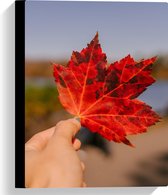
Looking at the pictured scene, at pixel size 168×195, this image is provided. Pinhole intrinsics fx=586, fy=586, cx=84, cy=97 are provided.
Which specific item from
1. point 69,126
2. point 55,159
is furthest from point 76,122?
point 55,159

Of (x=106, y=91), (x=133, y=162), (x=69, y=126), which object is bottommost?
(x=133, y=162)

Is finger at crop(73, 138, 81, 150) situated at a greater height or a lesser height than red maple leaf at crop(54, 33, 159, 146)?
lesser

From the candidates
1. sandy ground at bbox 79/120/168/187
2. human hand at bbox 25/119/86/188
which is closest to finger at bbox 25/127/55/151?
human hand at bbox 25/119/86/188

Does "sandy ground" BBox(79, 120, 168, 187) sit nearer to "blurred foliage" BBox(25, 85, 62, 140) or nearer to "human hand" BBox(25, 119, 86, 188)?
"human hand" BBox(25, 119, 86, 188)

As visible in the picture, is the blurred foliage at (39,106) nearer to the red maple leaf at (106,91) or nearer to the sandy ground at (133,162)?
the red maple leaf at (106,91)

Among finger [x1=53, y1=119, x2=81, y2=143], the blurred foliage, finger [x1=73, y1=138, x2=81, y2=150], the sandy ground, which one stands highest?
the blurred foliage

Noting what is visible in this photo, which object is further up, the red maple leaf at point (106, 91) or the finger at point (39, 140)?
the red maple leaf at point (106, 91)

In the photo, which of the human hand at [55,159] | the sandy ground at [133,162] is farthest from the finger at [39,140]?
the sandy ground at [133,162]

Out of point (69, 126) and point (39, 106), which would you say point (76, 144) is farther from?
point (39, 106)
